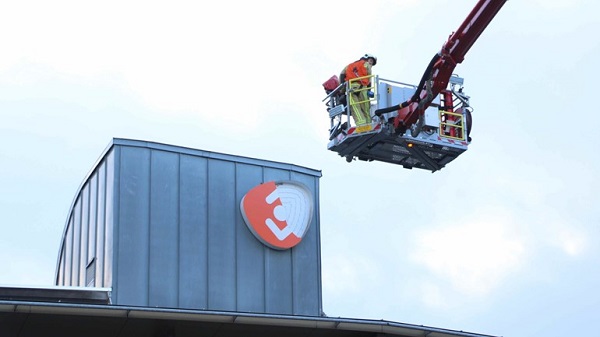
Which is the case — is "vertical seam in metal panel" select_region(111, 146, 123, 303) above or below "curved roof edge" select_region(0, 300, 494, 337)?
above

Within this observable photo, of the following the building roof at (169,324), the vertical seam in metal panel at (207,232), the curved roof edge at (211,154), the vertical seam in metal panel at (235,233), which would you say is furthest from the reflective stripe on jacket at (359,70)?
the building roof at (169,324)

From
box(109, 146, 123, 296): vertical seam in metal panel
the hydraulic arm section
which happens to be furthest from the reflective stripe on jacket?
box(109, 146, 123, 296): vertical seam in metal panel

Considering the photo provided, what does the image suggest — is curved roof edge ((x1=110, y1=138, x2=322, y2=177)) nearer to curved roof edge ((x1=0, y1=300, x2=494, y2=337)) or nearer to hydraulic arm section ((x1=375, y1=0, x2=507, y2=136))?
hydraulic arm section ((x1=375, y1=0, x2=507, y2=136))

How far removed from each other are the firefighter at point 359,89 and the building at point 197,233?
4746mm

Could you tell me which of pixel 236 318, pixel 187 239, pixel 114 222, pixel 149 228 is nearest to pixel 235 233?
pixel 187 239

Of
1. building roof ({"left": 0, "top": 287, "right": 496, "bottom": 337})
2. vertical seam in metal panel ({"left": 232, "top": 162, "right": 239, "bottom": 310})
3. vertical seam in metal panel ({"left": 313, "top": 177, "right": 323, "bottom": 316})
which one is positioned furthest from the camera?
vertical seam in metal panel ({"left": 313, "top": 177, "right": 323, "bottom": 316})

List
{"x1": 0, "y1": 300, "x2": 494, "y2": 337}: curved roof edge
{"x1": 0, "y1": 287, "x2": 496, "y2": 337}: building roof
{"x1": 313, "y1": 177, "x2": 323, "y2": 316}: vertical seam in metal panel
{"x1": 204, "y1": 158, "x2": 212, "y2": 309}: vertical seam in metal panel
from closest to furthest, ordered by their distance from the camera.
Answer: {"x1": 0, "y1": 300, "x2": 494, "y2": 337}: curved roof edge
{"x1": 0, "y1": 287, "x2": 496, "y2": 337}: building roof
{"x1": 204, "y1": 158, "x2": 212, "y2": 309}: vertical seam in metal panel
{"x1": 313, "y1": 177, "x2": 323, "y2": 316}: vertical seam in metal panel

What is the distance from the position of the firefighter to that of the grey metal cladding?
15.9ft

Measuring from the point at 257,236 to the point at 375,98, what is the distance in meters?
5.92

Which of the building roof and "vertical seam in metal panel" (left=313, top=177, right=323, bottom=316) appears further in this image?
"vertical seam in metal panel" (left=313, top=177, right=323, bottom=316)

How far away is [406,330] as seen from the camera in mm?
21156

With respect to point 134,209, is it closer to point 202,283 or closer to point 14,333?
point 202,283

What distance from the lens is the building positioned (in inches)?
1155

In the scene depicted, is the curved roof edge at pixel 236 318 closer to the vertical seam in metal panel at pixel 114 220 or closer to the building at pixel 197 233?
the building at pixel 197 233
